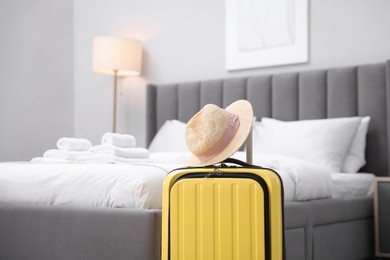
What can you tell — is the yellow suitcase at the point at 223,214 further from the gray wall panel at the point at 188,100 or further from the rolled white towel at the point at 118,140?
the gray wall panel at the point at 188,100

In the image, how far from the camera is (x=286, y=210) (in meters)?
3.06

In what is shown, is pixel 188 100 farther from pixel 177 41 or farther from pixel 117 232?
pixel 117 232

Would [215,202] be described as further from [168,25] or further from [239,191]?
[168,25]

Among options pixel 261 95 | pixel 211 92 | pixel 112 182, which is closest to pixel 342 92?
pixel 261 95

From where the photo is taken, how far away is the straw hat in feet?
8.13

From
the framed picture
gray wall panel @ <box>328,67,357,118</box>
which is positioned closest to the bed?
gray wall panel @ <box>328,67,357,118</box>

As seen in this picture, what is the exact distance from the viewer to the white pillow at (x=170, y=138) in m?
4.80

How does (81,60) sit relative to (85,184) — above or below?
above

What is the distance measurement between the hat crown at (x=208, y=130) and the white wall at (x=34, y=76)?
12.4 feet

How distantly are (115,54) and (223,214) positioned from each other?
3.22 metres

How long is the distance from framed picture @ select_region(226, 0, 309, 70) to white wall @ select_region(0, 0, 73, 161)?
5.97 ft

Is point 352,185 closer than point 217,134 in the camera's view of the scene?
No

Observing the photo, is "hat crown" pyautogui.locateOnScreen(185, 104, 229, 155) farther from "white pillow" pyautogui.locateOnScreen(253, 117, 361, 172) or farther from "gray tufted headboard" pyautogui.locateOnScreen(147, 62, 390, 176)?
"gray tufted headboard" pyautogui.locateOnScreen(147, 62, 390, 176)

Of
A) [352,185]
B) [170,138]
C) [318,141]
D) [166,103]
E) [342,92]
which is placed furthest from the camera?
[166,103]
